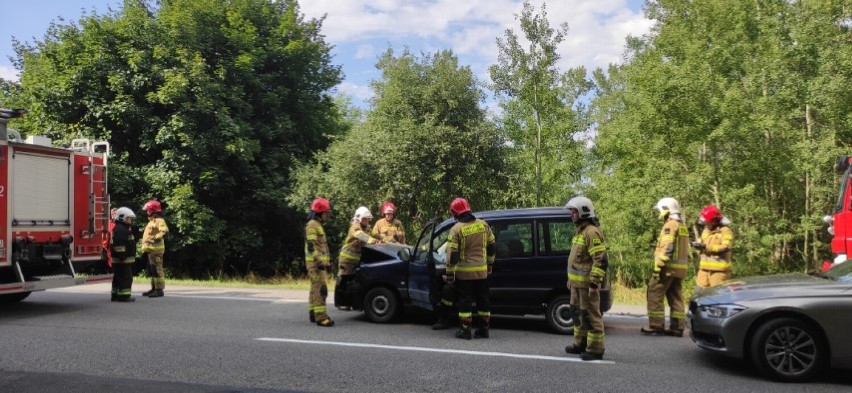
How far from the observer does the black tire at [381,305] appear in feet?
29.8

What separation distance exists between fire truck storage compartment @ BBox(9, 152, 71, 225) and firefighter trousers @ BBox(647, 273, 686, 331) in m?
9.73

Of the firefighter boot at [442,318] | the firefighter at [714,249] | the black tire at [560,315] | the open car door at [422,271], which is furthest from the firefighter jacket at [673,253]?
the open car door at [422,271]

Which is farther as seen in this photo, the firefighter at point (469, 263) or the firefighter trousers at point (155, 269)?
the firefighter trousers at point (155, 269)

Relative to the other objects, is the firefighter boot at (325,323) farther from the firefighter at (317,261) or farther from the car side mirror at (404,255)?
the car side mirror at (404,255)

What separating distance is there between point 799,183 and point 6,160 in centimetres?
2095

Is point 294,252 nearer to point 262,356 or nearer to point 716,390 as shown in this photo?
point 262,356

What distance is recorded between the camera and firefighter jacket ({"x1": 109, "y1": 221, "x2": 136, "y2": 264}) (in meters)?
11.4

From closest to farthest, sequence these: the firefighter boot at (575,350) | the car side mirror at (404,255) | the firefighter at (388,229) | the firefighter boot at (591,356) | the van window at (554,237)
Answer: the firefighter boot at (591,356), the firefighter boot at (575,350), the van window at (554,237), the car side mirror at (404,255), the firefighter at (388,229)

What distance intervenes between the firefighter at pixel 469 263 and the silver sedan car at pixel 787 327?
2.76m

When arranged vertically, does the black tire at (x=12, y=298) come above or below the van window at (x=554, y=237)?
below

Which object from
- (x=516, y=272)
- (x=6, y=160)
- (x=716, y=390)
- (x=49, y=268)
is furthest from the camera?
(x=49, y=268)

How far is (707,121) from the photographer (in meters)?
18.0

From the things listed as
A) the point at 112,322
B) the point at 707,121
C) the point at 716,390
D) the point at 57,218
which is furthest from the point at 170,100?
the point at 716,390

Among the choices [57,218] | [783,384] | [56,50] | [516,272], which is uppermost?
[56,50]
